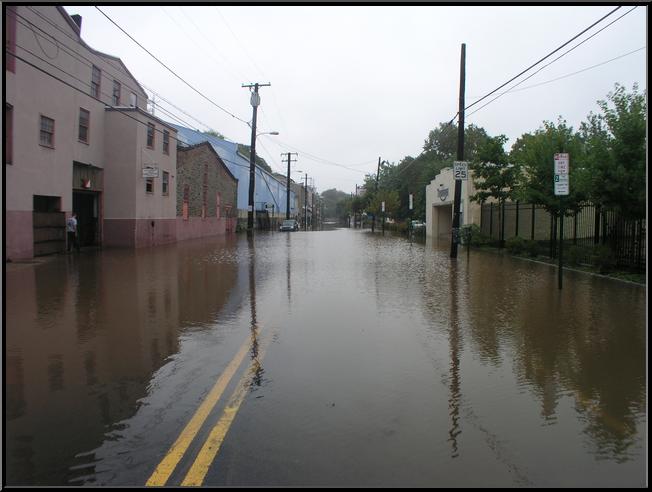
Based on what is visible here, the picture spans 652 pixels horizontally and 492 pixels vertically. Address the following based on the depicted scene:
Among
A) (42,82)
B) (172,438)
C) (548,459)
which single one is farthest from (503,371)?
(42,82)

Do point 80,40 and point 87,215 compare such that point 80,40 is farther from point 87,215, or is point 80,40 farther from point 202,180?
point 202,180

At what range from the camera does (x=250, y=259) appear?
20.8m

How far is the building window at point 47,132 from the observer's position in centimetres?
2050

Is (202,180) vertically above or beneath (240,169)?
beneath

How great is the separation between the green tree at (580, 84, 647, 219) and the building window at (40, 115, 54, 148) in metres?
18.4

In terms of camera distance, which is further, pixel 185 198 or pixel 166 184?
pixel 185 198

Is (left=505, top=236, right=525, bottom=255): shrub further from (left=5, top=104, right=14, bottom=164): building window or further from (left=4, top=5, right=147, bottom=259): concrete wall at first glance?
(left=5, top=104, right=14, bottom=164): building window

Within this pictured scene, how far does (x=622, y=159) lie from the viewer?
42.7ft

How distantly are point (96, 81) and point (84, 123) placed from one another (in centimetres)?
278

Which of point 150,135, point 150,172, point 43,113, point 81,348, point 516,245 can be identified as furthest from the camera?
point 150,135

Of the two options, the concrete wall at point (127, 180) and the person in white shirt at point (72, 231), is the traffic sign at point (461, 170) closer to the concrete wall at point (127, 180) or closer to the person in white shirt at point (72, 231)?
the person in white shirt at point (72, 231)

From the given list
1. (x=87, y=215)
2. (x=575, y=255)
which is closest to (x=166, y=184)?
(x=87, y=215)

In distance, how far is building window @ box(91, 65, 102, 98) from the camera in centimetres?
2572

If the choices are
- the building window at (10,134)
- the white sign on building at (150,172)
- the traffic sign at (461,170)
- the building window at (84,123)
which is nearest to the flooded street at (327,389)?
the building window at (10,134)
